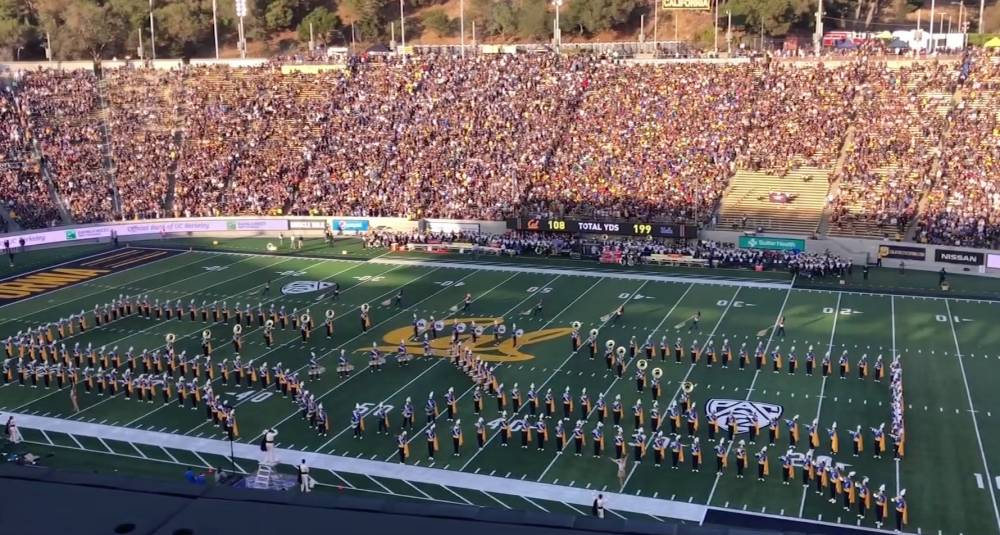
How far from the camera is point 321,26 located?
8244cm

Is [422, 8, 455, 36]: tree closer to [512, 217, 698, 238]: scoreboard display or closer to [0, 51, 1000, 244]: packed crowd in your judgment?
[0, 51, 1000, 244]: packed crowd

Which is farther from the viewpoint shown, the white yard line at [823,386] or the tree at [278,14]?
the tree at [278,14]

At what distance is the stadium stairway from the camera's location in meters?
41.3

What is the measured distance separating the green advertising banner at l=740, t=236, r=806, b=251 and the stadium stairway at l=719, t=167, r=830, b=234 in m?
1.77

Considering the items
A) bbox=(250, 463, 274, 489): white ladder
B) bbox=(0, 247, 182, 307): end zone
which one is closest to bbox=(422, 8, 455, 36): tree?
bbox=(0, 247, 182, 307): end zone

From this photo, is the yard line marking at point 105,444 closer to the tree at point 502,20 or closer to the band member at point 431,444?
the band member at point 431,444

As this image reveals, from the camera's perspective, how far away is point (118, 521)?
6309 millimetres

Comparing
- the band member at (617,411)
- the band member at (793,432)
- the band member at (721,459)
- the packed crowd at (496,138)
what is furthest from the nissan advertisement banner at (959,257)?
the band member at (721,459)

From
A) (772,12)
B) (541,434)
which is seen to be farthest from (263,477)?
(772,12)

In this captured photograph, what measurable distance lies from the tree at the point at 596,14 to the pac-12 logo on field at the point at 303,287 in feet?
150

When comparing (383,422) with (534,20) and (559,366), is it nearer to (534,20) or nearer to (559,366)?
(559,366)

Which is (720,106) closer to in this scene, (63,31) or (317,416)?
(317,416)

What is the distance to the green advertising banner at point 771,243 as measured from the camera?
38.7 metres

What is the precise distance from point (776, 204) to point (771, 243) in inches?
152
